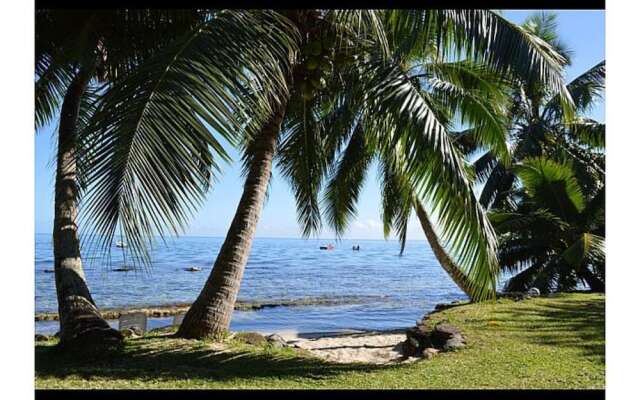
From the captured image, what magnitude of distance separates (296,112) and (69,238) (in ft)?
8.90

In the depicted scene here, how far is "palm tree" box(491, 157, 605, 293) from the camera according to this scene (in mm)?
10453

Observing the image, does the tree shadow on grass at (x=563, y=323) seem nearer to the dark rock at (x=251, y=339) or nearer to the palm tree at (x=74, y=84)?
the dark rock at (x=251, y=339)

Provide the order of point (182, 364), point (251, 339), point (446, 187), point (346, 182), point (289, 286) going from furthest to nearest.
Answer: point (289, 286) → point (346, 182) → point (251, 339) → point (182, 364) → point (446, 187)

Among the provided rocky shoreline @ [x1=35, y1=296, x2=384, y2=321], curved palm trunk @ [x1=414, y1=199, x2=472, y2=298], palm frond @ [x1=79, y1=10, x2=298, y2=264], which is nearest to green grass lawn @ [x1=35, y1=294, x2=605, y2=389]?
palm frond @ [x1=79, y1=10, x2=298, y2=264]

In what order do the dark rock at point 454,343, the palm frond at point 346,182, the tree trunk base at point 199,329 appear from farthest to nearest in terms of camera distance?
the palm frond at point 346,182, the dark rock at point 454,343, the tree trunk base at point 199,329

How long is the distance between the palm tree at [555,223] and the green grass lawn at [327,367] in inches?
178

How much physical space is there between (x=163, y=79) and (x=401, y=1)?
1.94 meters

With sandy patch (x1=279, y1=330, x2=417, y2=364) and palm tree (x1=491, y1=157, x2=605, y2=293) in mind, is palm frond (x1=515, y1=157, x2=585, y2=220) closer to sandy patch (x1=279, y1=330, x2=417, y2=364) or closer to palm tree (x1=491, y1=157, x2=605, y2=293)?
palm tree (x1=491, y1=157, x2=605, y2=293)

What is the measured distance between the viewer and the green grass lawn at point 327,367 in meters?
4.28

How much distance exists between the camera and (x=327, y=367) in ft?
16.2

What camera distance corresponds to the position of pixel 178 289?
18.0 meters

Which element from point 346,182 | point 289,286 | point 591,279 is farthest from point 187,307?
point 591,279

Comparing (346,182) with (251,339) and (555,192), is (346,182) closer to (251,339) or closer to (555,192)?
(251,339)

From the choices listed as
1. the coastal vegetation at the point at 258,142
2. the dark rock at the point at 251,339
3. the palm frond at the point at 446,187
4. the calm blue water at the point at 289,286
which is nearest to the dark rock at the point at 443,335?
the coastal vegetation at the point at 258,142
